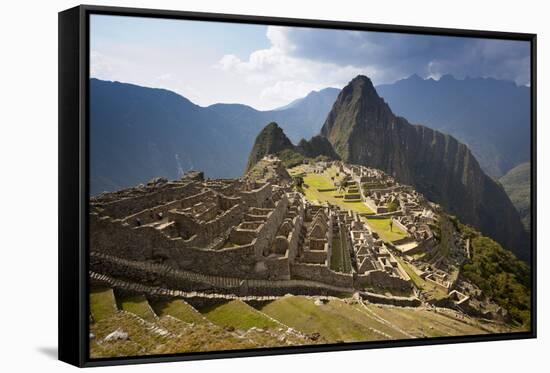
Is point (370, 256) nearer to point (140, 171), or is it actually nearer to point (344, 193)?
point (344, 193)

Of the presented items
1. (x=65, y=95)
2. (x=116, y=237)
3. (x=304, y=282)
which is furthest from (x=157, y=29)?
(x=304, y=282)

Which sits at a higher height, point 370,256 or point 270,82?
point 270,82

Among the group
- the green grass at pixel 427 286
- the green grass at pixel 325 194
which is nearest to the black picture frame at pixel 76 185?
the green grass at pixel 427 286

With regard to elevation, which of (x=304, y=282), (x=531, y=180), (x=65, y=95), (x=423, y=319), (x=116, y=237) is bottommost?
(x=423, y=319)

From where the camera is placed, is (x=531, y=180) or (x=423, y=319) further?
(x=531, y=180)

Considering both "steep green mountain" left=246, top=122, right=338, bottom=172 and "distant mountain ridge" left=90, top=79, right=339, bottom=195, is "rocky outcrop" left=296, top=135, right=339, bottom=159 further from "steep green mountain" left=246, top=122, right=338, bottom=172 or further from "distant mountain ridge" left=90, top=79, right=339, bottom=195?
"distant mountain ridge" left=90, top=79, right=339, bottom=195

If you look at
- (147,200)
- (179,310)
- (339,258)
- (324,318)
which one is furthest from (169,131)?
(324,318)

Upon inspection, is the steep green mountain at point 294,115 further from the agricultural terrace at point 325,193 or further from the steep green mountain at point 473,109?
the steep green mountain at point 473,109
